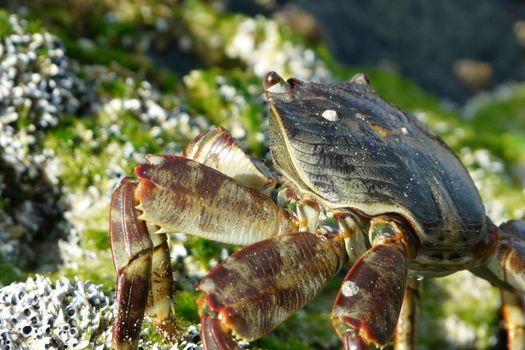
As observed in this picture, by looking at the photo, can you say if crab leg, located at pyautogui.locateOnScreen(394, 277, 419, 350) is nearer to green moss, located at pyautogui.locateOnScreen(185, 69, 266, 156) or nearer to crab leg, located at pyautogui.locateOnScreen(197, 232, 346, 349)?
crab leg, located at pyautogui.locateOnScreen(197, 232, 346, 349)


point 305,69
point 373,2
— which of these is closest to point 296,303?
point 305,69

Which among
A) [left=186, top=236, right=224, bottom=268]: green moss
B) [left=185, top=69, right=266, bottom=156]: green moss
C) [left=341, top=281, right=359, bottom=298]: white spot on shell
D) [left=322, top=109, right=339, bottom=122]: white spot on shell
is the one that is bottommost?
[left=341, top=281, right=359, bottom=298]: white spot on shell

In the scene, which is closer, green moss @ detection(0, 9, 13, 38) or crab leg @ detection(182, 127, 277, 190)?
crab leg @ detection(182, 127, 277, 190)

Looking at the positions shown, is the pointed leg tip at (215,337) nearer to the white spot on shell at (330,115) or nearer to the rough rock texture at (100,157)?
the rough rock texture at (100,157)

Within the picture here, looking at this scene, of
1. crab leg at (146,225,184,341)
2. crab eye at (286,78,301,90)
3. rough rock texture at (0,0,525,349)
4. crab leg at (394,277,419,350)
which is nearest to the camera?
crab leg at (146,225,184,341)

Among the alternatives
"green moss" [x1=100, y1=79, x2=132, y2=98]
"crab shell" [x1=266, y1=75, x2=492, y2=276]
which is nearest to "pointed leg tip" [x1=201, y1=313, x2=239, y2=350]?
"crab shell" [x1=266, y1=75, x2=492, y2=276]

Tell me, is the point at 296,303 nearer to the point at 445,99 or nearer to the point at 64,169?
the point at 64,169

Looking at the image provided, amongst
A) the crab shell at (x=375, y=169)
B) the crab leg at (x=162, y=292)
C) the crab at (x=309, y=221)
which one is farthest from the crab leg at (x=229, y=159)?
the crab leg at (x=162, y=292)

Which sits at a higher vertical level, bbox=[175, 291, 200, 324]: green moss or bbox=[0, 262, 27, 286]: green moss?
bbox=[175, 291, 200, 324]: green moss
